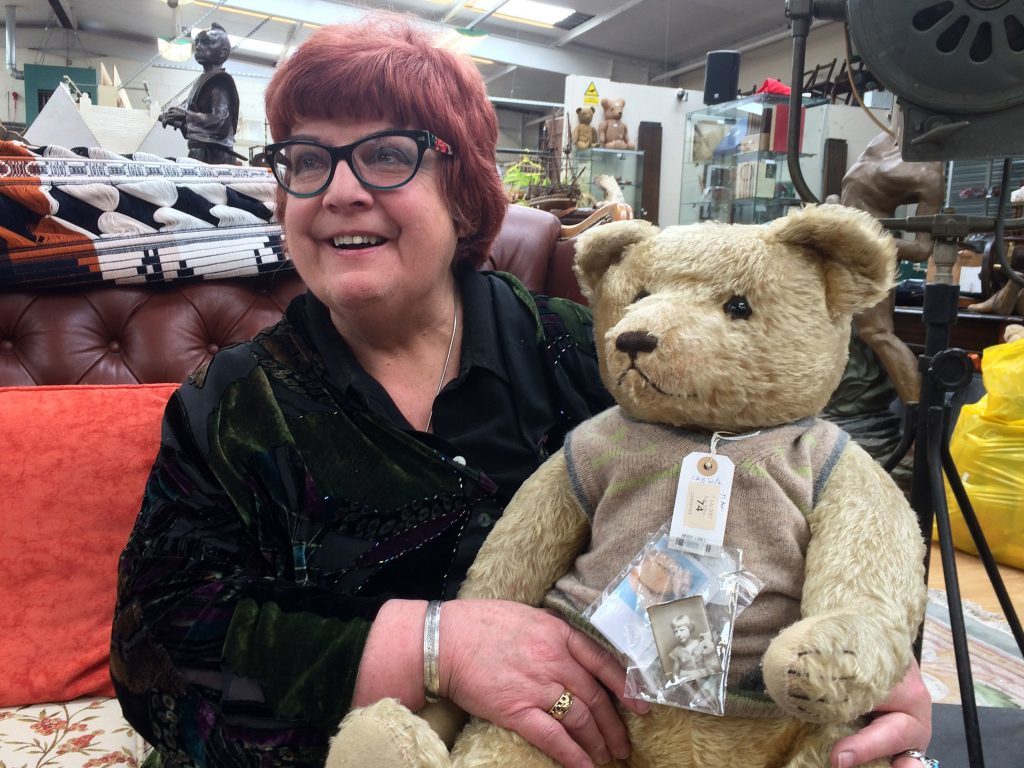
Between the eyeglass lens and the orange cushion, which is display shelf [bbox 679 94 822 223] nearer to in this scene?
the eyeglass lens

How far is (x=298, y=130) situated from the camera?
1.00 meters

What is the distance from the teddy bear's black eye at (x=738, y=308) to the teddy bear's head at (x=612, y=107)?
4.27 meters

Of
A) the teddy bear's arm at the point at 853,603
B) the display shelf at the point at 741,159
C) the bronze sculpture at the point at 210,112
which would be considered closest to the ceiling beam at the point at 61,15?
the bronze sculpture at the point at 210,112

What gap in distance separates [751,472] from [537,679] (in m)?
0.28

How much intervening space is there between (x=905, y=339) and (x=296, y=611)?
9.71ft

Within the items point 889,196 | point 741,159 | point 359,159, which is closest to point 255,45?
point 741,159

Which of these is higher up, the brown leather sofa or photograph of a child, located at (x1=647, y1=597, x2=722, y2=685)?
the brown leather sofa

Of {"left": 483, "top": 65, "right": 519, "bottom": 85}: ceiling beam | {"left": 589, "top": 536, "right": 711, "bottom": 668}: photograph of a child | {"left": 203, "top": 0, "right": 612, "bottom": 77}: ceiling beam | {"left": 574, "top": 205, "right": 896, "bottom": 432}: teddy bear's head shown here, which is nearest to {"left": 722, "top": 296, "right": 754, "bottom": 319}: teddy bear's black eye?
{"left": 574, "top": 205, "right": 896, "bottom": 432}: teddy bear's head

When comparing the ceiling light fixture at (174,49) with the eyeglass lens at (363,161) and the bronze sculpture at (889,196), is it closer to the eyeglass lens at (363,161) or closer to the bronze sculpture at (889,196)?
the bronze sculpture at (889,196)

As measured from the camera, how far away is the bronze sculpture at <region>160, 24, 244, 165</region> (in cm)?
233

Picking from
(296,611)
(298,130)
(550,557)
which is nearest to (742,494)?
(550,557)

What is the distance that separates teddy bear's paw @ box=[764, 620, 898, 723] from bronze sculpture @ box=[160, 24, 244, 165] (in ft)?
7.59

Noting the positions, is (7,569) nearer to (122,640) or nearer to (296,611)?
(122,640)

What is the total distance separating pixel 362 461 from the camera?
938mm
